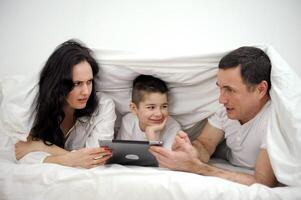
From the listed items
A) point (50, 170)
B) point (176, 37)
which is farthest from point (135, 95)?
point (176, 37)

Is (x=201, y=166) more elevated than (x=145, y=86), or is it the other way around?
(x=145, y=86)

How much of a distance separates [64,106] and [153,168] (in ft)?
1.52

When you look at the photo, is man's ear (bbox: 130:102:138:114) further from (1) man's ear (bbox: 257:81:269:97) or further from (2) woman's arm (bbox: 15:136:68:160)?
(1) man's ear (bbox: 257:81:269:97)

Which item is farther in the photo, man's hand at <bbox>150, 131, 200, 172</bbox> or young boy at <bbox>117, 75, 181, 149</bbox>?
young boy at <bbox>117, 75, 181, 149</bbox>

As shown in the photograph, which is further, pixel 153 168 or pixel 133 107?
pixel 133 107

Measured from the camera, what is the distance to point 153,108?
1.30 m

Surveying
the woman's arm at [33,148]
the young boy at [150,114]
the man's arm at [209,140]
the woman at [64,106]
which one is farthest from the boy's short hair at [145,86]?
the woman's arm at [33,148]

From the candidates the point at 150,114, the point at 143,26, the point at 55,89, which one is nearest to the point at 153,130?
the point at 150,114

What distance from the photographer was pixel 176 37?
5.82ft

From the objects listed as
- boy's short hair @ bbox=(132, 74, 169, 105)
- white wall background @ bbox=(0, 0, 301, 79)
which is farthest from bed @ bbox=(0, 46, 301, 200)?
white wall background @ bbox=(0, 0, 301, 79)

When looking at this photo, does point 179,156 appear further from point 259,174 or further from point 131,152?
point 259,174

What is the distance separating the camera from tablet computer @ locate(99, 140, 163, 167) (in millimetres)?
992

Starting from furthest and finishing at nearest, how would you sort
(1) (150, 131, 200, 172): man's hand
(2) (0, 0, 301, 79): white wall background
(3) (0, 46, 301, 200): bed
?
1. (2) (0, 0, 301, 79): white wall background
2. (1) (150, 131, 200, 172): man's hand
3. (3) (0, 46, 301, 200): bed

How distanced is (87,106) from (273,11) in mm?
1090
